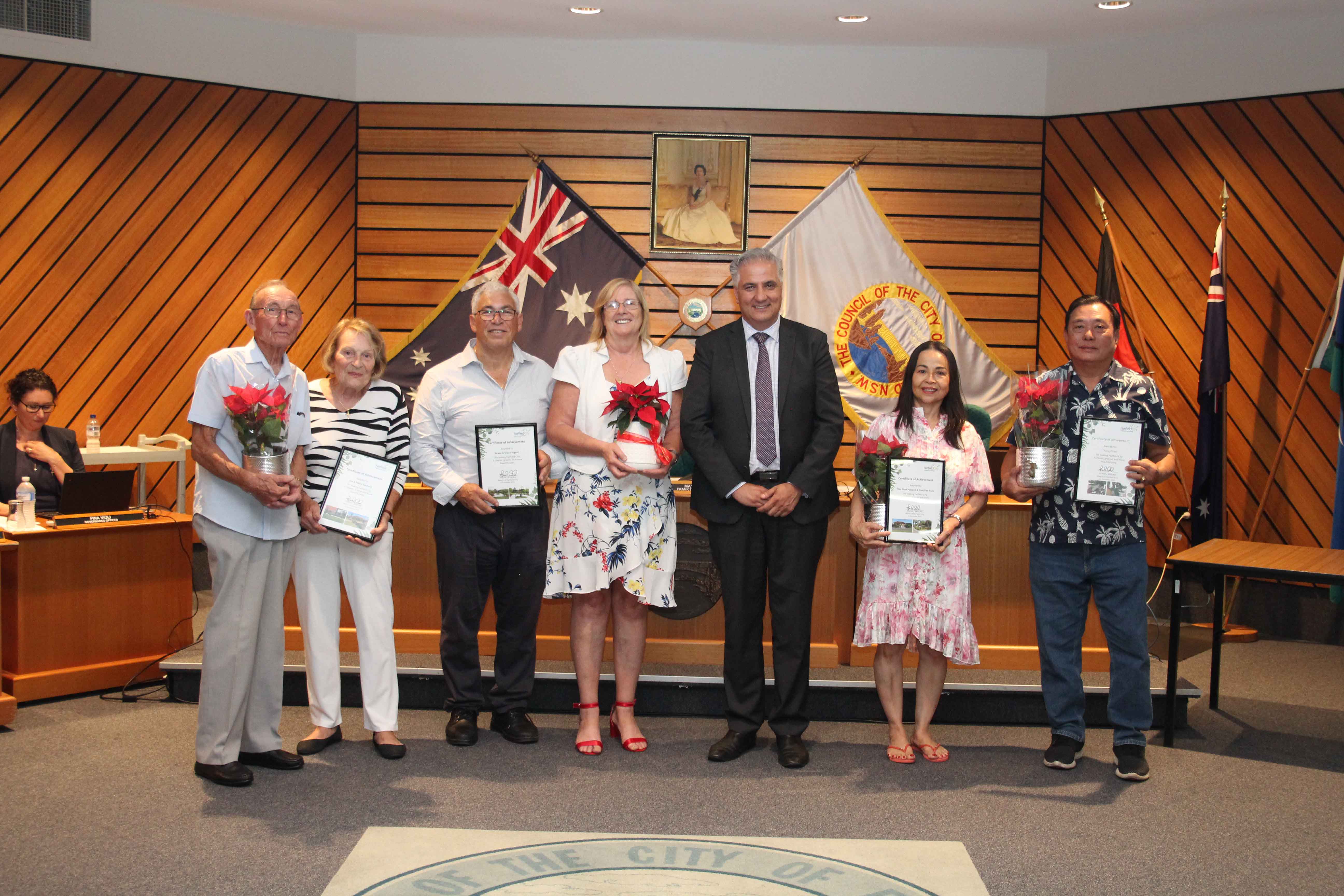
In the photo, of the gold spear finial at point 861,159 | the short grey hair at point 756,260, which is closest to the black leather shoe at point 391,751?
the short grey hair at point 756,260

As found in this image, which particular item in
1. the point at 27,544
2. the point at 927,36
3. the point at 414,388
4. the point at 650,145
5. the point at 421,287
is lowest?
the point at 27,544

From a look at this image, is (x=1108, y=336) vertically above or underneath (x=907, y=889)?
above

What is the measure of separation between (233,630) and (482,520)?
0.90 meters

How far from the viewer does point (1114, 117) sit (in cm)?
699

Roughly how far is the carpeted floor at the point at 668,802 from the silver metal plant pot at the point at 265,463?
1.02 meters

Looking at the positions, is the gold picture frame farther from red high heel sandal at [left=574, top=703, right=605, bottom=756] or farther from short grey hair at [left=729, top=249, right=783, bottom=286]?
red high heel sandal at [left=574, top=703, right=605, bottom=756]

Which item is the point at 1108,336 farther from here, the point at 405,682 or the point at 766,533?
the point at 405,682

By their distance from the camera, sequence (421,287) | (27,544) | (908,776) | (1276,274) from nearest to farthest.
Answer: (908,776)
(27,544)
(1276,274)
(421,287)

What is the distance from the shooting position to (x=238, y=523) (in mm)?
3461

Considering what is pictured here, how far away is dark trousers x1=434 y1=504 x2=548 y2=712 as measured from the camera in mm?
3877

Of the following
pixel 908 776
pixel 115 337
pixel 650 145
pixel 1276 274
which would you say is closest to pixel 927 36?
pixel 650 145

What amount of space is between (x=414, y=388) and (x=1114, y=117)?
16.1 feet

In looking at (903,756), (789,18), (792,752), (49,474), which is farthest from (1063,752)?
(49,474)

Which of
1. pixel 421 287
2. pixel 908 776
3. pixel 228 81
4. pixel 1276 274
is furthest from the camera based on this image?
pixel 421 287
